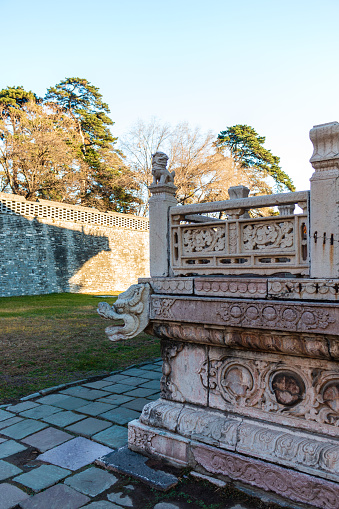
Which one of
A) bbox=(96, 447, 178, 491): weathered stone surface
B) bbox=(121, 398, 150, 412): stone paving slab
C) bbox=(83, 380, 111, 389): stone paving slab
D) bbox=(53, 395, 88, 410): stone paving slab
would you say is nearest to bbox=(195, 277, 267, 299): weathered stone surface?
bbox=(96, 447, 178, 491): weathered stone surface

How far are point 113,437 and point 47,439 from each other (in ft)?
1.91

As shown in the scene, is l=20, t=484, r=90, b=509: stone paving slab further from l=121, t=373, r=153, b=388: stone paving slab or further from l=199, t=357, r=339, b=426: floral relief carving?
l=121, t=373, r=153, b=388: stone paving slab

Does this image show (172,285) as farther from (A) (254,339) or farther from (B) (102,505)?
(B) (102,505)

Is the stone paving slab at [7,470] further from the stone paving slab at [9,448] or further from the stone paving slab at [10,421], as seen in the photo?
the stone paving slab at [10,421]

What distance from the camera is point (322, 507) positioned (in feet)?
7.43

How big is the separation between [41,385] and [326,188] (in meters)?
4.17

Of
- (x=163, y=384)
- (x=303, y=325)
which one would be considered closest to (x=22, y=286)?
(x=163, y=384)

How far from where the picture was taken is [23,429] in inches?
145

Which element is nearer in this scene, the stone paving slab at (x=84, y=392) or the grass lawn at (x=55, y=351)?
the stone paving slab at (x=84, y=392)

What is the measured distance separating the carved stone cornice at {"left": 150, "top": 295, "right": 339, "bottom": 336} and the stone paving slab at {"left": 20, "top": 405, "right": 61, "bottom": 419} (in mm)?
1856

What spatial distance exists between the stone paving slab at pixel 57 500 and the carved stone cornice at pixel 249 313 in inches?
51.2

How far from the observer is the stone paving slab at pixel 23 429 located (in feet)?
11.7

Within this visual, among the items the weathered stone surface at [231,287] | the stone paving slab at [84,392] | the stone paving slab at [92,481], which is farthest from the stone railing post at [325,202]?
the stone paving slab at [84,392]

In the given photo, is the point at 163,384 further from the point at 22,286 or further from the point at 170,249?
the point at 22,286
